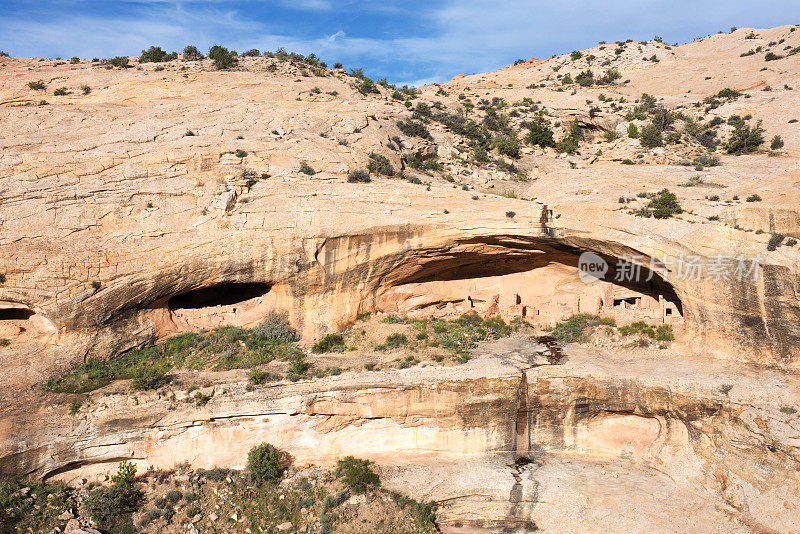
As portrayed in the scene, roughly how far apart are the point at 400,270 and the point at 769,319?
40.6 feet

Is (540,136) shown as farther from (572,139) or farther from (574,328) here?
(574,328)

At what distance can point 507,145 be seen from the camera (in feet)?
87.4

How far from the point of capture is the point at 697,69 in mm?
35438

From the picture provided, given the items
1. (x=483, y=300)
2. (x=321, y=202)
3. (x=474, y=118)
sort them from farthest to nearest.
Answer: (x=474, y=118) → (x=483, y=300) → (x=321, y=202)

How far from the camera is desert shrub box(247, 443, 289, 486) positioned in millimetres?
13906

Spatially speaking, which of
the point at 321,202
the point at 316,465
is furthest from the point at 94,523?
the point at 321,202

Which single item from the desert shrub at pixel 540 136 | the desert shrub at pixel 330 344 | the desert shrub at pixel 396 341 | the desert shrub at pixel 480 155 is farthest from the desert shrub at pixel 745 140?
the desert shrub at pixel 330 344

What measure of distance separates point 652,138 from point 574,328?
13.6 m

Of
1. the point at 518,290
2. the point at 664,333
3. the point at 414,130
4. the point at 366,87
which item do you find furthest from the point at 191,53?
the point at 664,333

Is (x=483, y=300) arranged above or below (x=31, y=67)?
below

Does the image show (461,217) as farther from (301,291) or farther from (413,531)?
(413,531)

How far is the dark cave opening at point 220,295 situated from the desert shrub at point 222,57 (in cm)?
1732

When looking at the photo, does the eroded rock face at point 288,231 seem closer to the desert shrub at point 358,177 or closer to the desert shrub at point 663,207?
the desert shrub at point 663,207

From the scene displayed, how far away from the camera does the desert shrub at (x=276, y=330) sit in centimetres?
1742
